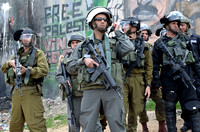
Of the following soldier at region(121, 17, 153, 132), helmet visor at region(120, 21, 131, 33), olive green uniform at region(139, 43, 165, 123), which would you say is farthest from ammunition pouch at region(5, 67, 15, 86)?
olive green uniform at region(139, 43, 165, 123)

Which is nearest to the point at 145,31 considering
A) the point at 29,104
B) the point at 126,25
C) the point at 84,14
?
the point at 126,25

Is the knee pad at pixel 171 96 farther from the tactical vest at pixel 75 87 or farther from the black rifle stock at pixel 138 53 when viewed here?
the tactical vest at pixel 75 87

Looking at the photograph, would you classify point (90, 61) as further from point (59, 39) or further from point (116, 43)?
point (59, 39)

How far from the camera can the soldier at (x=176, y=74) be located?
4.04 metres

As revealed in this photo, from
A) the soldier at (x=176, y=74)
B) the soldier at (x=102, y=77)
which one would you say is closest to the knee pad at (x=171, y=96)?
the soldier at (x=176, y=74)

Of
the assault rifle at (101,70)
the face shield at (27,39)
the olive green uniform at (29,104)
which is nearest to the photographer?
the assault rifle at (101,70)

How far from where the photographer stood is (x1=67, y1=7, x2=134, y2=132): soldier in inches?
131

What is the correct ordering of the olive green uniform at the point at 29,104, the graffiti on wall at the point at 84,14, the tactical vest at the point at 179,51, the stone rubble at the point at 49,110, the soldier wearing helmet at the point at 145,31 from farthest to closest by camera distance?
the stone rubble at the point at 49,110, the graffiti on wall at the point at 84,14, the soldier wearing helmet at the point at 145,31, the olive green uniform at the point at 29,104, the tactical vest at the point at 179,51

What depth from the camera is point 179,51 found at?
13.6ft

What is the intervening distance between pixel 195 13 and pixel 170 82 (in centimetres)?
482

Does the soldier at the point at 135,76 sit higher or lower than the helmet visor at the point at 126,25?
lower

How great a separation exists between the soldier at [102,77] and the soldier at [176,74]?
1.03 metres

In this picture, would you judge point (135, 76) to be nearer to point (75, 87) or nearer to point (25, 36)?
point (75, 87)

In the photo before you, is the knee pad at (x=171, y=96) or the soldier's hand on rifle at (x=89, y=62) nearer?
the soldier's hand on rifle at (x=89, y=62)
